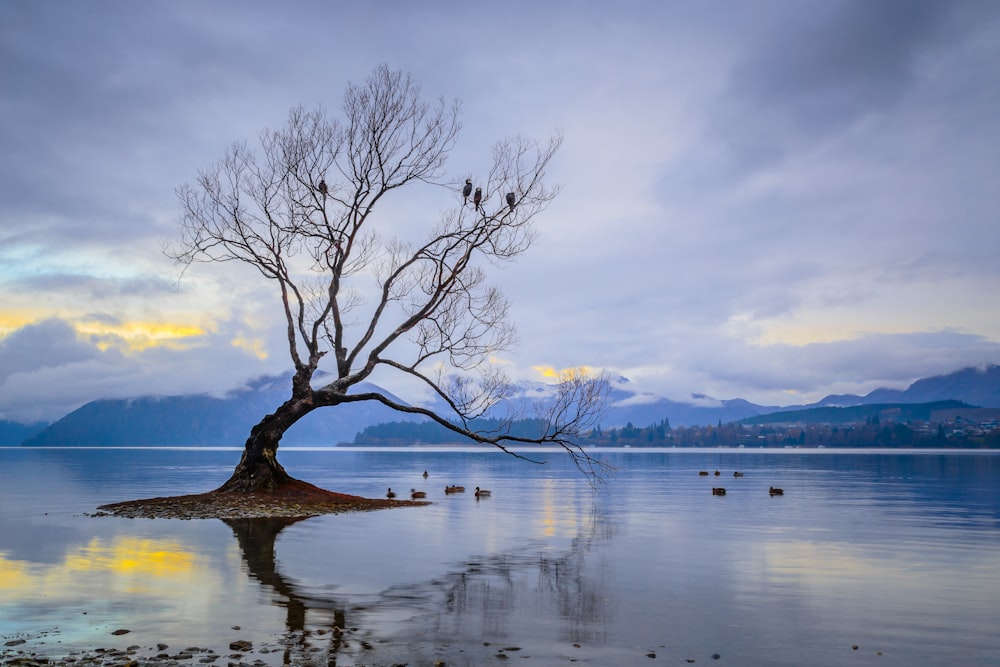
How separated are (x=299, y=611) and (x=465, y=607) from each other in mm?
3298

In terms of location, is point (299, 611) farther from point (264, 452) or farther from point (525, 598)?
point (264, 452)

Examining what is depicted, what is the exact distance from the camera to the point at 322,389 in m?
37.7

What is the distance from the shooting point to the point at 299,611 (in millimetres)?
15453

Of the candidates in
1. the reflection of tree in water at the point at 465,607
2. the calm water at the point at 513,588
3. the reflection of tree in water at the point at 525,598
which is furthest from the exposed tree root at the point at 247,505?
the reflection of tree in water at the point at 525,598

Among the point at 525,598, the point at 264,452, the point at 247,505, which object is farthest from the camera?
the point at 264,452

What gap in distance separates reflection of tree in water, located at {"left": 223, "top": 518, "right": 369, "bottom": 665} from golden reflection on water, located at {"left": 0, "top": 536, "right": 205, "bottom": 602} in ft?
5.23

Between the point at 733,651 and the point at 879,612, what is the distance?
5.42 meters

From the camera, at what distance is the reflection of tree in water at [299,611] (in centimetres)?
1259

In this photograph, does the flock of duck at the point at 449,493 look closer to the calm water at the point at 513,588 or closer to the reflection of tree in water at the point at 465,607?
the calm water at the point at 513,588

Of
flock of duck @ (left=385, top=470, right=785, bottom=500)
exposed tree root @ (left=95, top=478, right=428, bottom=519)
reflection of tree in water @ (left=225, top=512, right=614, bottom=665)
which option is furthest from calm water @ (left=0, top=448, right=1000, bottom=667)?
flock of duck @ (left=385, top=470, right=785, bottom=500)

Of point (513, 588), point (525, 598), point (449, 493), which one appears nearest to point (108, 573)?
point (513, 588)

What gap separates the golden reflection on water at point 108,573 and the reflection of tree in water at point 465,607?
1.78 m

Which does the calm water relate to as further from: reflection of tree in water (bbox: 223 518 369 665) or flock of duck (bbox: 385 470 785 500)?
flock of duck (bbox: 385 470 785 500)


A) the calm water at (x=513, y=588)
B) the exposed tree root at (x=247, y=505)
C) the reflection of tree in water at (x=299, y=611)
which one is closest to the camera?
the reflection of tree in water at (x=299, y=611)
